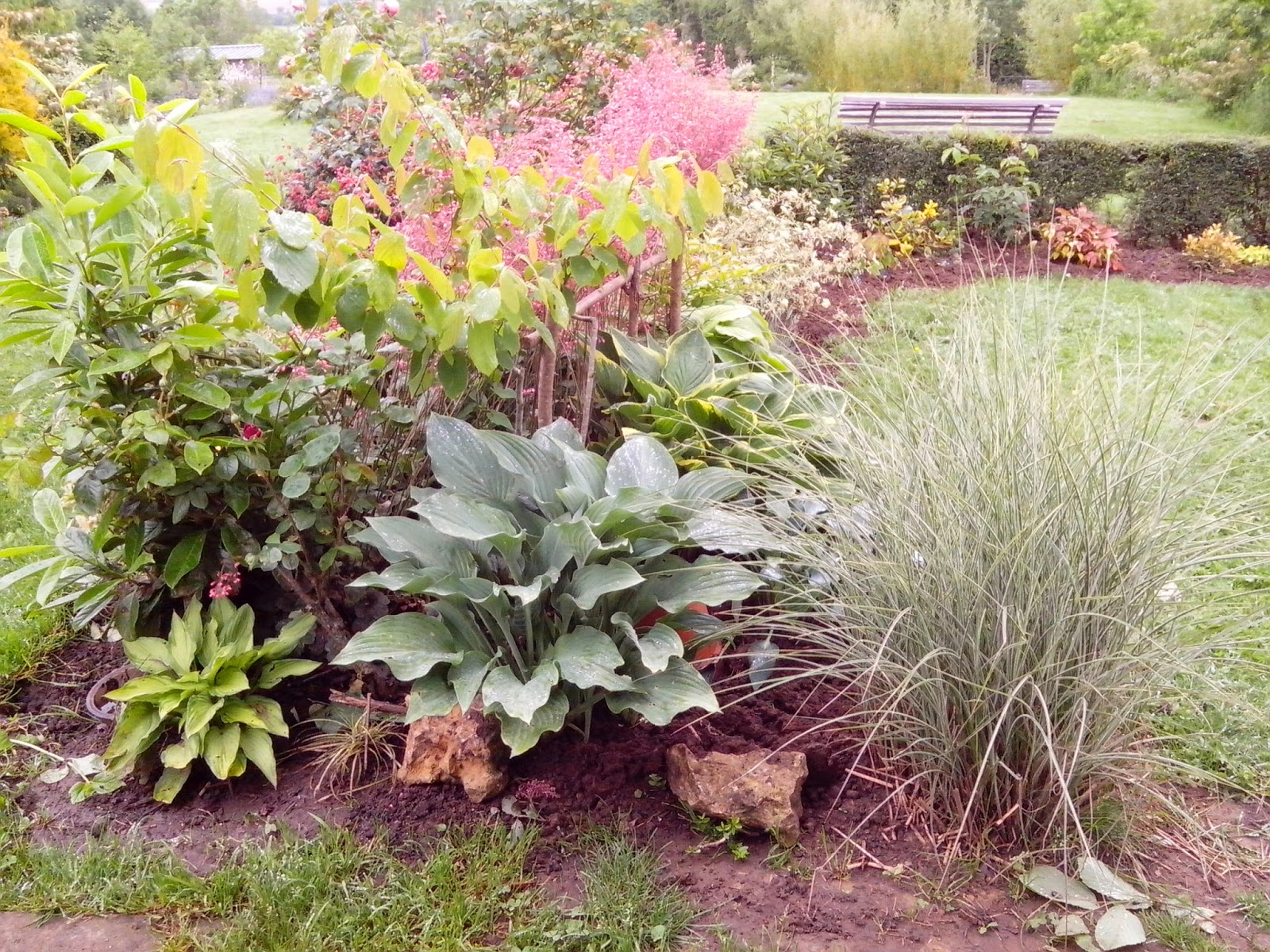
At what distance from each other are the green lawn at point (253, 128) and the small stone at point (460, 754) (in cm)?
960

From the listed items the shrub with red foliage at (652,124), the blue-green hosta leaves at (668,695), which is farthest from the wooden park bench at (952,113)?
the blue-green hosta leaves at (668,695)

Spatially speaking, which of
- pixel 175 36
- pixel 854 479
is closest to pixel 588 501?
pixel 854 479

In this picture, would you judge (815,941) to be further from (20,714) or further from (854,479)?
(20,714)

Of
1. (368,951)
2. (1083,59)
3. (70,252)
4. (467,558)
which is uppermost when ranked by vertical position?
(1083,59)

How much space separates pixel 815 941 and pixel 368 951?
0.83 meters

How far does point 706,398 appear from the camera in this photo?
9.07ft

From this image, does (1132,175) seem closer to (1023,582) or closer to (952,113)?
(952,113)

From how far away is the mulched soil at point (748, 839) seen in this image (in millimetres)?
1704

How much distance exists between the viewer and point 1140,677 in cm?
174

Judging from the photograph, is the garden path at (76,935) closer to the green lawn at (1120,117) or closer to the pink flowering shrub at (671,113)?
the pink flowering shrub at (671,113)

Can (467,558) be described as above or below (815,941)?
above

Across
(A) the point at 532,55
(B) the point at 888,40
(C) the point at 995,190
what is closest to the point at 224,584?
(A) the point at 532,55

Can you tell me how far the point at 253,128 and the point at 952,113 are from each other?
8.82m

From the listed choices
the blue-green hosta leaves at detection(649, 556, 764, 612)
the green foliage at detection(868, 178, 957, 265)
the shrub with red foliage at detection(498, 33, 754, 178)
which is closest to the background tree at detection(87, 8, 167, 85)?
the shrub with red foliage at detection(498, 33, 754, 178)
